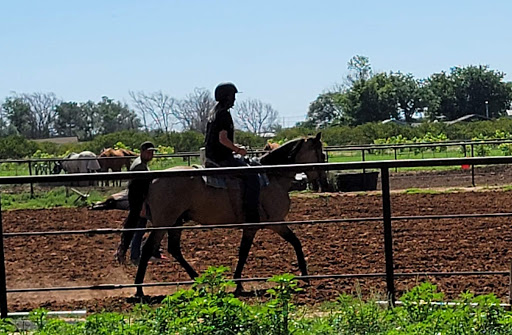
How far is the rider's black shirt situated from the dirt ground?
1.31m

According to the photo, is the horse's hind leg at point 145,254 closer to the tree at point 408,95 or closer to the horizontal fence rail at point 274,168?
the horizontal fence rail at point 274,168

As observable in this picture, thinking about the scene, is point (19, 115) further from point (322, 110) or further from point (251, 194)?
point (251, 194)

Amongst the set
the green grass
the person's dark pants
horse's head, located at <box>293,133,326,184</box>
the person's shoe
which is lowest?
the person's shoe

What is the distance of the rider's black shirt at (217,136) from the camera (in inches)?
295

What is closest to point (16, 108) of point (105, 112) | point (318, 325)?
point (105, 112)

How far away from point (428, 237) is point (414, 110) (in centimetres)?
6725

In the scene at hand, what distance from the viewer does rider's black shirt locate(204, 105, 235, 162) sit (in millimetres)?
7496

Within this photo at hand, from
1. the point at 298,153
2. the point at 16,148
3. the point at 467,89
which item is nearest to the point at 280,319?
the point at 298,153

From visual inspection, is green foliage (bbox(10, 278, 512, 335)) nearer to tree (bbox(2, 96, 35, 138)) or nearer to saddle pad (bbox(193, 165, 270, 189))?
saddle pad (bbox(193, 165, 270, 189))

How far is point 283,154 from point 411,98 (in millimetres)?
68023

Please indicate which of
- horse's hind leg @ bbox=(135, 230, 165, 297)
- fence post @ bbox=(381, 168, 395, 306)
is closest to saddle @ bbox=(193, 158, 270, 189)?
horse's hind leg @ bbox=(135, 230, 165, 297)

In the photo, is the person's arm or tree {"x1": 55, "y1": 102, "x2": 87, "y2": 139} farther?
tree {"x1": 55, "y1": 102, "x2": 87, "y2": 139}

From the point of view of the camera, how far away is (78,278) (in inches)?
324

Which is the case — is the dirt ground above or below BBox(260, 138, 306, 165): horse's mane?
below
